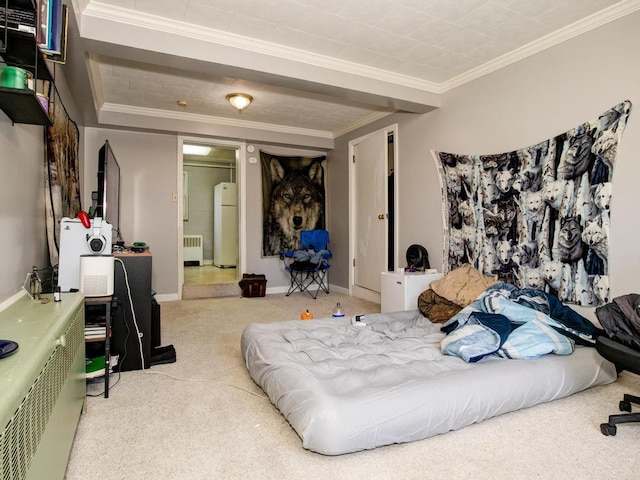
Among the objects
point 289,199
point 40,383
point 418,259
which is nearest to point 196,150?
point 289,199

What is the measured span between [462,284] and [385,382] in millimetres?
1864

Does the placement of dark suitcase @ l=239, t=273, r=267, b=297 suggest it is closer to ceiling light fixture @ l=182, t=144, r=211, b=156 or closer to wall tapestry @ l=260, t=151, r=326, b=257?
wall tapestry @ l=260, t=151, r=326, b=257

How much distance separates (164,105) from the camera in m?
4.66

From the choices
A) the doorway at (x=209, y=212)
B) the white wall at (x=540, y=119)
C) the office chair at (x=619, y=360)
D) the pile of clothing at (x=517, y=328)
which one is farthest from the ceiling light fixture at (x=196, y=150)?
the office chair at (x=619, y=360)

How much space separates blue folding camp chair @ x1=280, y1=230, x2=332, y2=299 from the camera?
18.4ft

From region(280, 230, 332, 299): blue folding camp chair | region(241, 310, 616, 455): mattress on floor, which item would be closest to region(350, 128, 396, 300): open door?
region(280, 230, 332, 299): blue folding camp chair

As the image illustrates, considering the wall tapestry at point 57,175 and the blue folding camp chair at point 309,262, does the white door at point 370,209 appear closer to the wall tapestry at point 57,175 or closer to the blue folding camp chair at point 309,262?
the blue folding camp chair at point 309,262

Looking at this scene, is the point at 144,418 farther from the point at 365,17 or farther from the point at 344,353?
the point at 365,17

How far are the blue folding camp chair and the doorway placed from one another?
219cm

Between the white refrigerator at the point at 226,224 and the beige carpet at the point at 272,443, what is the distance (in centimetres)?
562

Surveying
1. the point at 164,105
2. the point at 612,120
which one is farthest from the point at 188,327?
the point at 612,120

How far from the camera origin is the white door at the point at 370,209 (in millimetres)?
4973

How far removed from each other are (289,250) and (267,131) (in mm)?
1850

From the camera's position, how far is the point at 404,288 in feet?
12.3
